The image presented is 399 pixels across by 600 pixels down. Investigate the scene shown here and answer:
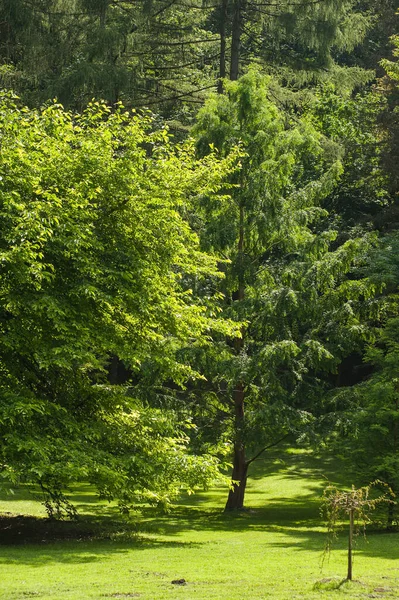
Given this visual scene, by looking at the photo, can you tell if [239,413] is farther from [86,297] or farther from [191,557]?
[86,297]

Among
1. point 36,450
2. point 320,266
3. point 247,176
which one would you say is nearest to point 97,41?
point 247,176

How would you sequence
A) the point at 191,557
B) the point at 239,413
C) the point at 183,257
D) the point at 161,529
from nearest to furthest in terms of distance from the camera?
the point at 191,557
the point at 183,257
the point at 161,529
the point at 239,413

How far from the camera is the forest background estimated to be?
14281 millimetres

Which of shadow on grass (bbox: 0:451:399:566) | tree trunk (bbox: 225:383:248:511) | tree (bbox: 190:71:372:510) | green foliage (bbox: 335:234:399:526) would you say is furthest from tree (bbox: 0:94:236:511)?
tree trunk (bbox: 225:383:248:511)

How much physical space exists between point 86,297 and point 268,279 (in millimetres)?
9648

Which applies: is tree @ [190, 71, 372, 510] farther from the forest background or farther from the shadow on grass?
the shadow on grass

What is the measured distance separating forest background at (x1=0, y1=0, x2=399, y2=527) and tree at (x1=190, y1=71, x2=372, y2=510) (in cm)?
6

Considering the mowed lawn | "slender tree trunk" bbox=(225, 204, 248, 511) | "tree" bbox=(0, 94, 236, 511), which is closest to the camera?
the mowed lawn

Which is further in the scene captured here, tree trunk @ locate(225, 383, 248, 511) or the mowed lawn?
tree trunk @ locate(225, 383, 248, 511)

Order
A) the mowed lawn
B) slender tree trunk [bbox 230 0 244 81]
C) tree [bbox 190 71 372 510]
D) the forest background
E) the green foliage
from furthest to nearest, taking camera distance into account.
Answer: slender tree trunk [bbox 230 0 244 81]
tree [bbox 190 71 372 510]
the green foliage
the forest background
the mowed lawn

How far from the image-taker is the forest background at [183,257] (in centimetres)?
1428

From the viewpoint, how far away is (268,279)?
76.6ft

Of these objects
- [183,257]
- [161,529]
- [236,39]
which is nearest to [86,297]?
[183,257]

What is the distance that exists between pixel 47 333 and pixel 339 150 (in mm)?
17294
